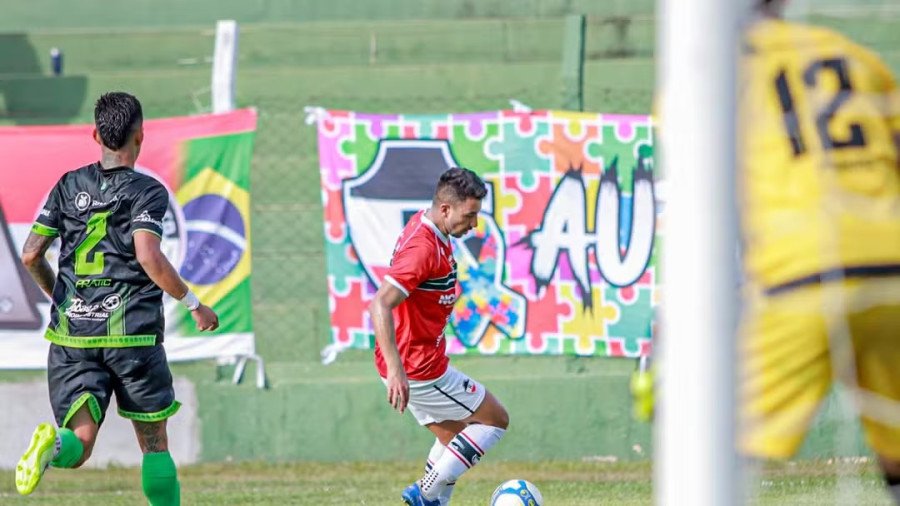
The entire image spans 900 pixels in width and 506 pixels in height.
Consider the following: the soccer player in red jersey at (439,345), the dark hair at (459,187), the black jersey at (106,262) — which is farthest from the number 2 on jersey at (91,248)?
the dark hair at (459,187)

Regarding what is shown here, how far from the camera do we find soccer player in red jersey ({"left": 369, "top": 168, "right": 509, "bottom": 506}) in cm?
748

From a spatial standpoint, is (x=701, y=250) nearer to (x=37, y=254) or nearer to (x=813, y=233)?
(x=813, y=233)

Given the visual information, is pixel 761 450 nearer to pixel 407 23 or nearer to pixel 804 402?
pixel 804 402

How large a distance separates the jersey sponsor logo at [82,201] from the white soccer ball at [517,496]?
2580mm

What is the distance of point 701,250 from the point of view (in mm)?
3434

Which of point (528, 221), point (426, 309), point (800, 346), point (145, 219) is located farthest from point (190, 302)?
point (528, 221)

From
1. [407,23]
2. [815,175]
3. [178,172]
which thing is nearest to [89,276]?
[178,172]

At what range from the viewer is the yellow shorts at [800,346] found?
421 centimetres

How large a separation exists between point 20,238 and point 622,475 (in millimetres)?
4660

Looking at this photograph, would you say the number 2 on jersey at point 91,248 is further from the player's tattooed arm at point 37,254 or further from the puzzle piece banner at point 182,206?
the puzzle piece banner at point 182,206

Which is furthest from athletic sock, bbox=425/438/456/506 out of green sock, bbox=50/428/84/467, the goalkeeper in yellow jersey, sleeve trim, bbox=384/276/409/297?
the goalkeeper in yellow jersey

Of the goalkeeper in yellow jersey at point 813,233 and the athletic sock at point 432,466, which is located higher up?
the goalkeeper in yellow jersey at point 813,233

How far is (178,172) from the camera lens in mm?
10570

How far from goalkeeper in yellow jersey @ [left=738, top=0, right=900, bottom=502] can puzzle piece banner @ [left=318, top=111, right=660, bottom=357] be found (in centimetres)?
630
